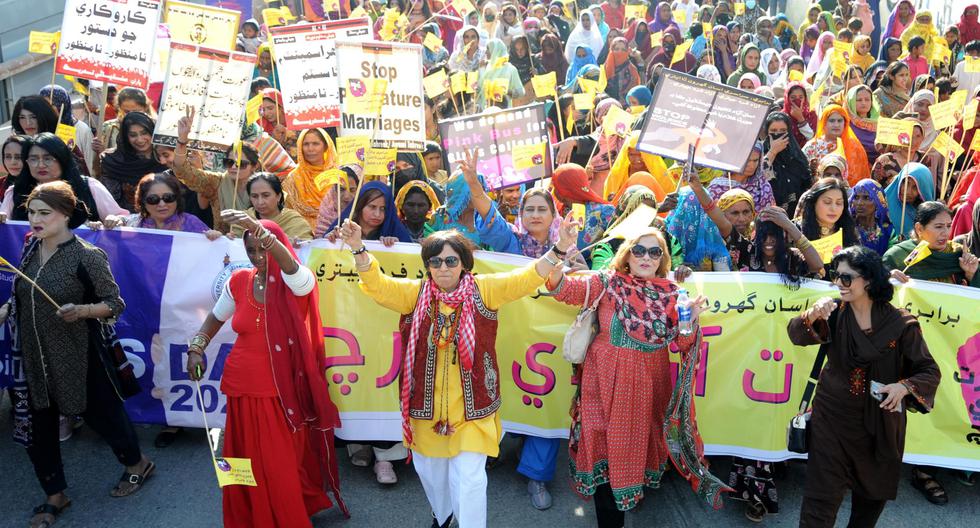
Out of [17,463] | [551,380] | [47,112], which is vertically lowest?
[17,463]

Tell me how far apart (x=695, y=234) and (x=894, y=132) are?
2344mm

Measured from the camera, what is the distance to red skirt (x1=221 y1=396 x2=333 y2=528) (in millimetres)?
4098

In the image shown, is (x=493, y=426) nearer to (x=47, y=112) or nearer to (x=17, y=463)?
(x=17, y=463)

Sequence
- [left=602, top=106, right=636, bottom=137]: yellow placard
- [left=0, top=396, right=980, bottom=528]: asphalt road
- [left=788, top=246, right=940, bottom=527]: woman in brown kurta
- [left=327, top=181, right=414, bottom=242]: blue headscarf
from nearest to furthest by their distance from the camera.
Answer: [left=788, top=246, right=940, bottom=527]: woman in brown kurta → [left=0, top=396, right=980, bottom=528]: asphalt road → [left=327, top=181, right=414, bottom=242]: blue headscarf → [left=602, top=106, right=636, bottom=137]: yellow placard

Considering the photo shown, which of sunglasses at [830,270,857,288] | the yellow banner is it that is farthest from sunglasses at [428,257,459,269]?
sunglasses at [830,270,857,288]

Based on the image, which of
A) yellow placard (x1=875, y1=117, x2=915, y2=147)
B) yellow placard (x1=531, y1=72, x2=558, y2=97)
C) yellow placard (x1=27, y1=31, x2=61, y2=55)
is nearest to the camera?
yellow placard (x1=875, y1=117, x2=915, y2=147)

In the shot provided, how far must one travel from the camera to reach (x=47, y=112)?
6324 mm

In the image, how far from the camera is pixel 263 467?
4105mm

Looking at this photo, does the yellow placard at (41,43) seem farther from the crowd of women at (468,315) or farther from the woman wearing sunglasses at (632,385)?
the woman wearing sunglasses at (632,385)

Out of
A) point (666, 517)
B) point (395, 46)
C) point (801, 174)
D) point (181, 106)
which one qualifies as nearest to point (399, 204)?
point (395, 46)

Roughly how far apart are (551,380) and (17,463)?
123 inches

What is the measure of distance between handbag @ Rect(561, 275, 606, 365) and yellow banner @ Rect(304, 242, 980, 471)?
2.04 feet

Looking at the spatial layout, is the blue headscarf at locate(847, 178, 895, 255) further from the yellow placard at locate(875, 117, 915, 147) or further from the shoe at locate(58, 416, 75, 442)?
the shoe at locate(58, 416, 75, 442)

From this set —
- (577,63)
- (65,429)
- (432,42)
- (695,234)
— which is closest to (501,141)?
(695,234)
